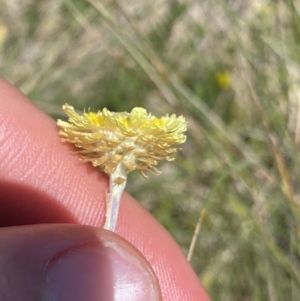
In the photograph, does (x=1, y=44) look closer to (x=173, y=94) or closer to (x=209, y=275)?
(x=173, y=94)

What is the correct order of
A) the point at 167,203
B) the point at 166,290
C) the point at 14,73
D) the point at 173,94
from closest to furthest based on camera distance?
the point at 166,290
the point at 173,94
the point at 167,203
the point at 14,73

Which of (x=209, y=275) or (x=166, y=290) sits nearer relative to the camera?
(x=166, y=290)

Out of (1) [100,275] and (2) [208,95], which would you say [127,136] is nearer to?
(1) [100,275]

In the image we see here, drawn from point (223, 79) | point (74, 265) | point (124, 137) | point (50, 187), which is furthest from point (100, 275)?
point (223, 79)

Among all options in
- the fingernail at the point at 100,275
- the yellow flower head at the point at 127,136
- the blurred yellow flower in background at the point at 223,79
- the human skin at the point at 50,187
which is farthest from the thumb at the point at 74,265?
the blurred yellow flower in background at the point at 223,79

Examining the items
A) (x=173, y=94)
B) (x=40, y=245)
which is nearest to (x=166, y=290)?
(x=40, y=245)

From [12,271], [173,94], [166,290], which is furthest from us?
[173,94]

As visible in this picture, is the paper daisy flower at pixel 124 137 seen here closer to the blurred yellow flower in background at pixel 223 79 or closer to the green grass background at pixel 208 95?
the green grass background at pixel 208 95
